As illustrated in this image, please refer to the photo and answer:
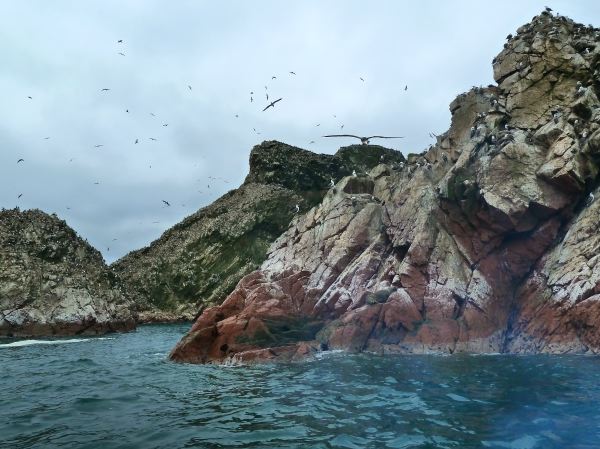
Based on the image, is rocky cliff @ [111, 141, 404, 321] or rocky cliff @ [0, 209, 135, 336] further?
rocky cliff @ [111, 141, 404, 321]

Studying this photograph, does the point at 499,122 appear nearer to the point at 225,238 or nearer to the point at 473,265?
the point at 473,265

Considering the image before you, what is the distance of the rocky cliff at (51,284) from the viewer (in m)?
43.1

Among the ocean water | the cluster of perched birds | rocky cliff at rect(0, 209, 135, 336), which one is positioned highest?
the cluster of perched birds

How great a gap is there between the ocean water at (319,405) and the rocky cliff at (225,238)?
56759mm

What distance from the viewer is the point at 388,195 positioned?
32.1 metres

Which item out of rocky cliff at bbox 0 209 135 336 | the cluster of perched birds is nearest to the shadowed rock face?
the cluster of perched birds

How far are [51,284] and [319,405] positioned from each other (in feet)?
142

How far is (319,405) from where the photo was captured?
39.7ft

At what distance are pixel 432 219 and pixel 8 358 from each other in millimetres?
24910

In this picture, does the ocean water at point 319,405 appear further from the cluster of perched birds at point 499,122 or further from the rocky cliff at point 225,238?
the rocky cliff at point 225,238

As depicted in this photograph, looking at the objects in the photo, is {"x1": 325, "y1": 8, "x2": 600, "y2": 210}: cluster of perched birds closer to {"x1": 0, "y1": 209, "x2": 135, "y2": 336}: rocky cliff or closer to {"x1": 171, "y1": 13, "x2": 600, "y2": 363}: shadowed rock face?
{"x1": 171, "y1": 13, "x2": 600, "y2": 363}: shadowed rock face

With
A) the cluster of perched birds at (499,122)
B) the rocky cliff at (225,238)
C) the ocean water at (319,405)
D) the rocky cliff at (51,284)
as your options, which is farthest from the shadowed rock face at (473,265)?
the rocky cliff at (225,238)

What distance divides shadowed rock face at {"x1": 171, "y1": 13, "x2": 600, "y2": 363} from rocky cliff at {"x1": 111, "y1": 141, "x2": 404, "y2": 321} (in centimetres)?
4889

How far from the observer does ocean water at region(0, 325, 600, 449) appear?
938 cm
